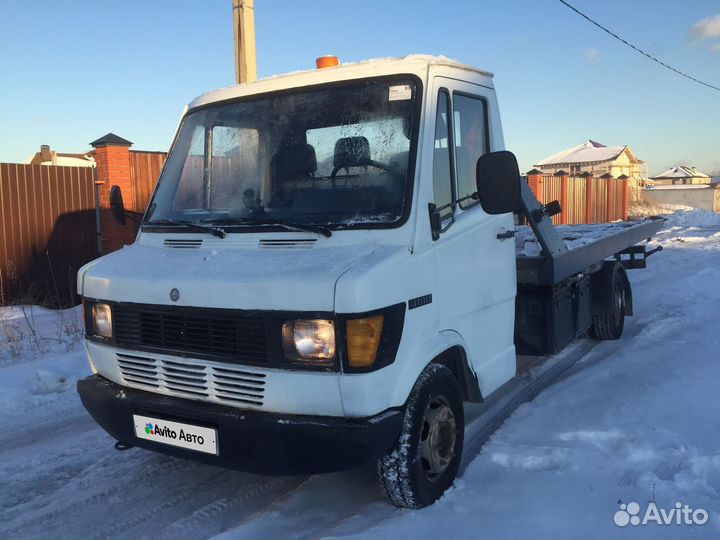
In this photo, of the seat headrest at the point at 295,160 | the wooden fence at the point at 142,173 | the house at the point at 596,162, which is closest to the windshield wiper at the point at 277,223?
the seat headrest at the point at 295,160

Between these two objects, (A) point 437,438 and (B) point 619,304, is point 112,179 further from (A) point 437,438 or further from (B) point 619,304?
(A) point 437,438

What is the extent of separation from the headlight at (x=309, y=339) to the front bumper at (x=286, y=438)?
0.95 ft

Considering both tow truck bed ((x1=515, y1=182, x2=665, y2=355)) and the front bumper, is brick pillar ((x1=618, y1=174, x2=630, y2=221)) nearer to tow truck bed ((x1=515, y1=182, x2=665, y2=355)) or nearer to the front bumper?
tow truck bed ((x1=515, y1=182, x2=665, y2=355))

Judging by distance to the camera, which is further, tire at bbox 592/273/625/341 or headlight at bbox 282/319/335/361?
tire at bbox 592/273/625/341

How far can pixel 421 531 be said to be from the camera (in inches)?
120

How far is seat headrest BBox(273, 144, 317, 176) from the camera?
11.9 ft

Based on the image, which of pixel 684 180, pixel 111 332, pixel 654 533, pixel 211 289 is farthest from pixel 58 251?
pixel 684 180

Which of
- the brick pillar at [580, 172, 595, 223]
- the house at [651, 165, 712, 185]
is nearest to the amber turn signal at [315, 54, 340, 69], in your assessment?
the brick pillar at [580, 172, 595, 223]

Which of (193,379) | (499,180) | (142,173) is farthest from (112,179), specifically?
(499,180)

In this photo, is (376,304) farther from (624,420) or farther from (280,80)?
(624,420)

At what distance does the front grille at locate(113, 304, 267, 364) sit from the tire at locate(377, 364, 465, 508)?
815mm

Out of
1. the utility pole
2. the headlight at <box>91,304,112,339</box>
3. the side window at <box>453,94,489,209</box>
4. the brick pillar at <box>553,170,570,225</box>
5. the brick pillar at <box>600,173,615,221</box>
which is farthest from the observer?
the brick pillar at <box>600,173,615,221</box>
